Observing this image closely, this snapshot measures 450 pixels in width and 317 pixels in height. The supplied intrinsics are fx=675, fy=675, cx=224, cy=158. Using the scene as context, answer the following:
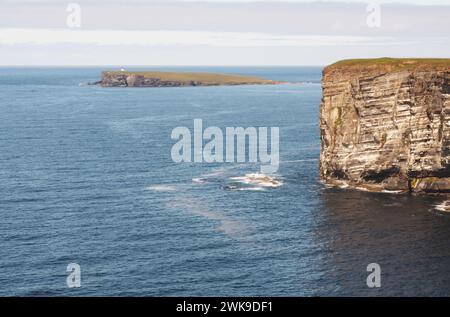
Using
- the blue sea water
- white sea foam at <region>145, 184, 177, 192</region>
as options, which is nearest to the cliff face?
the blue sea water

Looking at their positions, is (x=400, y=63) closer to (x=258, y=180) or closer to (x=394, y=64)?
(x=394, y=64)

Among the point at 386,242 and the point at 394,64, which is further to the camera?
the point at 394,64

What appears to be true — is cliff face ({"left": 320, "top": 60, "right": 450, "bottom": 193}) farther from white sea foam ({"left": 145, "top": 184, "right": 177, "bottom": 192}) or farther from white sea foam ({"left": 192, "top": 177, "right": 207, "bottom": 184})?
white sea foam ({"left": 145, "top": 184, "right": 177, "bottom": 192})

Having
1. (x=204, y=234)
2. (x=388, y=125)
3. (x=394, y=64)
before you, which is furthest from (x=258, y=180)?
(x=204, y=234)

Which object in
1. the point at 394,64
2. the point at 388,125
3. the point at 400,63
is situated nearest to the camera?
the point at 388,125

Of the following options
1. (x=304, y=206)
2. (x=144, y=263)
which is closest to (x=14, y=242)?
(x=144, y=263)

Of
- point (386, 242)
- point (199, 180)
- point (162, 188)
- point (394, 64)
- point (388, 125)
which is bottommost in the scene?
point (386, 242)

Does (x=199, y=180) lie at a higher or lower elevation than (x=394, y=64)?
lower

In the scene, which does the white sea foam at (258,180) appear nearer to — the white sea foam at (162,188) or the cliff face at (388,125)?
the cliff face at (388,125)
